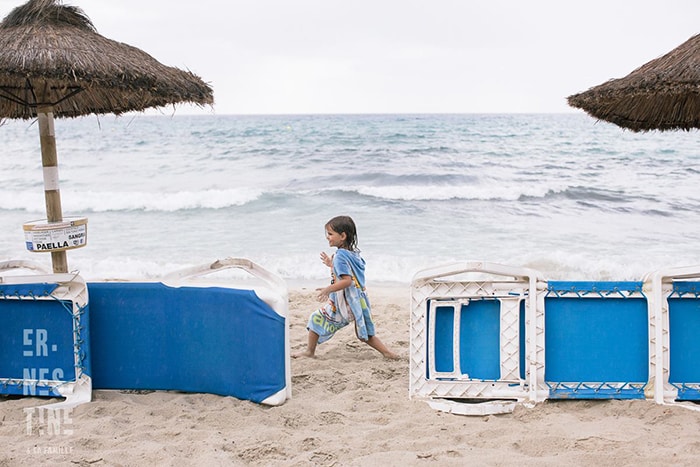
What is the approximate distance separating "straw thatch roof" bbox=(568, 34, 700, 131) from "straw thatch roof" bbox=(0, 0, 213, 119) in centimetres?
266

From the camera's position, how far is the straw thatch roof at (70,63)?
3879 mm

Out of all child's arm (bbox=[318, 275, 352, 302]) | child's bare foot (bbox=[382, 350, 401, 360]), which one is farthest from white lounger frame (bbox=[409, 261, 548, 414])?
child's bare foot (bbox=[382, 350, 401, 360])

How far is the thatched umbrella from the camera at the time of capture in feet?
12.8

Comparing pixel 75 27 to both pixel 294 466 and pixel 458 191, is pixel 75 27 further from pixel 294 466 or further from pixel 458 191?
pixel 458 191

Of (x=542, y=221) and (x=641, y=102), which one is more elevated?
(x=641, y=102)

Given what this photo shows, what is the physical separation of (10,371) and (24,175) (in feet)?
61.8

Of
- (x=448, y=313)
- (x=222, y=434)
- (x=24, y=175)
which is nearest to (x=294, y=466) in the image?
(x=222, y=434)

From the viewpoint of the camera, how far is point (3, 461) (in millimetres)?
3102

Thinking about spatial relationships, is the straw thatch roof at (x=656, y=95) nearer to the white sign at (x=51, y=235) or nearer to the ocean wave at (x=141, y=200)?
the white sign at (x=51, y=235)

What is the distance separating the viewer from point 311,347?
493 cm

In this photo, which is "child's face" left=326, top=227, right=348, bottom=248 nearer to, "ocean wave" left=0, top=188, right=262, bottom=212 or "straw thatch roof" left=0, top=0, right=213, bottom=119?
"straw thatch roof" left=0, top=0, right=213, bottom=119

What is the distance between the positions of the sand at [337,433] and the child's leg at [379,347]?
746 millimetres

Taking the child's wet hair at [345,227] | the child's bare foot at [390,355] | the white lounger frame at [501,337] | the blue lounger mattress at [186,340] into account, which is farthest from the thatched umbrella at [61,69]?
the child's bare foot at [390,355]

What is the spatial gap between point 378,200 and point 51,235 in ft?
39.0
